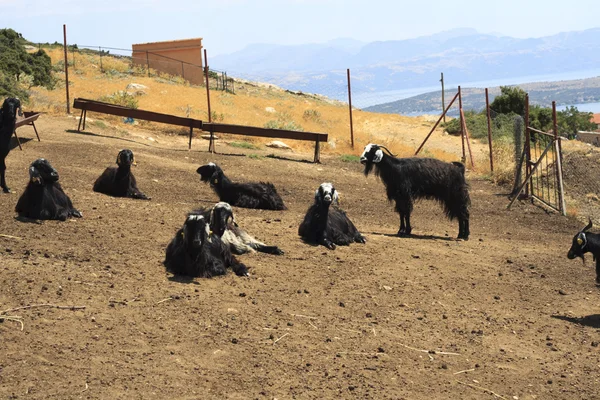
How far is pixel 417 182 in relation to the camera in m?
14.4

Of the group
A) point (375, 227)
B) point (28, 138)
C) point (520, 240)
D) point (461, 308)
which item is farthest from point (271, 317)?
point (28, 138)

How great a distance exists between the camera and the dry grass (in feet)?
93.6

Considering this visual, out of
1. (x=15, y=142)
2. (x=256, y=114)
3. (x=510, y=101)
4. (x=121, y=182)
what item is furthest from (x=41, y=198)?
(x=510, y=101)

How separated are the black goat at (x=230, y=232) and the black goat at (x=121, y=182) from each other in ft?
12.7

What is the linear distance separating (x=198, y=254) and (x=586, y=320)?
196 inches

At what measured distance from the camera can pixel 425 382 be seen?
715 cm

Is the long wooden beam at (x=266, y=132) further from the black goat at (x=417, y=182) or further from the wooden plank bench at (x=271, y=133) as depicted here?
the black goat at (x=417, y=182)

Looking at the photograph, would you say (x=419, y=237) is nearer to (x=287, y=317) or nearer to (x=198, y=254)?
(x=198, y=254)

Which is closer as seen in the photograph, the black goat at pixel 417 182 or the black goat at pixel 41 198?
the black goat at pixel 41 198

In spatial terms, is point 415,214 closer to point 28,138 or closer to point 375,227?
point 375,227

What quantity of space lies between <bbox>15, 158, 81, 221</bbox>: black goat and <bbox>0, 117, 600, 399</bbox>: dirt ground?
0.99 feet

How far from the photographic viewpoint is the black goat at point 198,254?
366 inches

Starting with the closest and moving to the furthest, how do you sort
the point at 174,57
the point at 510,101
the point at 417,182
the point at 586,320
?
the point at 586,320 → the point at 417,182 → the point at 510,101 → the point at 174,57

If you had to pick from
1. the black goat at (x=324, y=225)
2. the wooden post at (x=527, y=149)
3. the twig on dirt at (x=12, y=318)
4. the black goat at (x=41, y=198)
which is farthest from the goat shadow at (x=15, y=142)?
the wooden post at (x=527, y=149)
